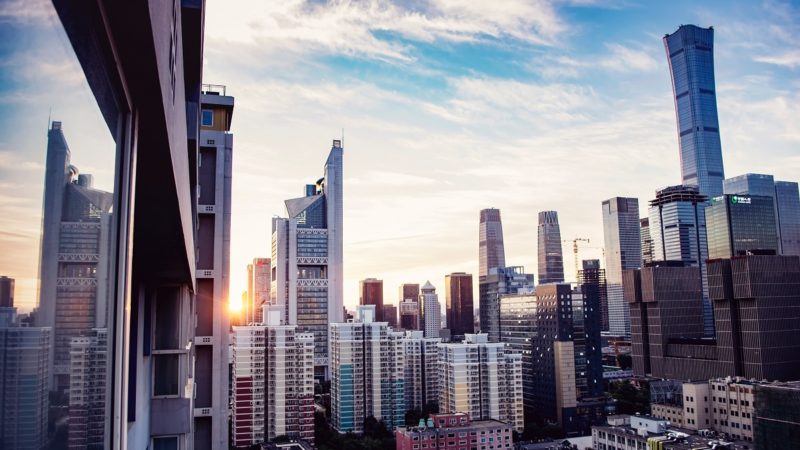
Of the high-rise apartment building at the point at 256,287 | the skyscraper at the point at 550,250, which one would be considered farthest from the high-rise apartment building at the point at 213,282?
the skyscraper at the point at 550,250

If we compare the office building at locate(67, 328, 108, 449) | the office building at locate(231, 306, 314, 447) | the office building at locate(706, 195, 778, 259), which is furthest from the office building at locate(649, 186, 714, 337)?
the office building at locate(67, 328, 108, 449)

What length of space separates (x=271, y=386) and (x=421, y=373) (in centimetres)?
947

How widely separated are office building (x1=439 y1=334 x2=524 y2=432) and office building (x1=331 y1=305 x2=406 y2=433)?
8.18 ft

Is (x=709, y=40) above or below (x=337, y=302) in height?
above

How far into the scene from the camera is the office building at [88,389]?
3.28 feet

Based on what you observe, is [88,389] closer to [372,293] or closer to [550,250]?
[372,293]

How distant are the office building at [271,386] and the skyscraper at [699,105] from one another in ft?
279

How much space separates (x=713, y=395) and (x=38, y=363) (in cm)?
3089

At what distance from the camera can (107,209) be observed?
133 centimetres

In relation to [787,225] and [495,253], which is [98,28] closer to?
[787,225]

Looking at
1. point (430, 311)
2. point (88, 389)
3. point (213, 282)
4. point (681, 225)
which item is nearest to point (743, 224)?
point (681, 225)

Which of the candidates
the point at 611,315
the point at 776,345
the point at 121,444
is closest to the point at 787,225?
the point at 611,315

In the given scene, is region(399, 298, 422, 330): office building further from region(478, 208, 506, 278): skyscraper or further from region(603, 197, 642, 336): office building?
region(603, 197, 642, 336): office building

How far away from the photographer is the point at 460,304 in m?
77.4
